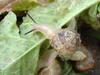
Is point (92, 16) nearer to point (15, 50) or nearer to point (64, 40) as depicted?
point (64, 40)

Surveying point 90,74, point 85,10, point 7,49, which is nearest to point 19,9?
point 7,49

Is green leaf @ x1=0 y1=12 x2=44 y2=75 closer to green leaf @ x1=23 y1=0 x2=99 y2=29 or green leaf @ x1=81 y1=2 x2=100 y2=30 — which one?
green leaf @ x1=23 y1=0 x2=99 y2=29

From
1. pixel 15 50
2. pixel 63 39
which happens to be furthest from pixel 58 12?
pixel 15 50

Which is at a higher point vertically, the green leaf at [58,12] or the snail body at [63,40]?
the green leaf at [58,12]

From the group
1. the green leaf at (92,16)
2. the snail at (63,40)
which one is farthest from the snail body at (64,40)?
the green leaf at (92,16)

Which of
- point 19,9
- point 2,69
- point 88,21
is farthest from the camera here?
point 88,21

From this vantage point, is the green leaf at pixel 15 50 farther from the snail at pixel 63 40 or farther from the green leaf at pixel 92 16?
the green leaf at pixel 92 16

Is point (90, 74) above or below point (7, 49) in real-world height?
below

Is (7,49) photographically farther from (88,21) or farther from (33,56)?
(88,21)
